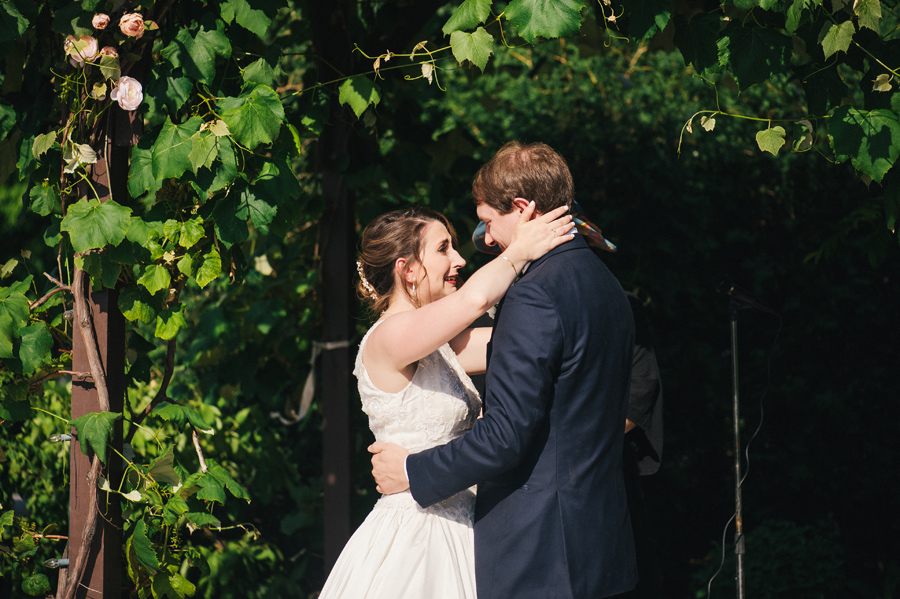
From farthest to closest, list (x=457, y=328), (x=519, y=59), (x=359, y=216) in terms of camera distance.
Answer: (x=519, y=59)
(x=359, y=216)
(x=457, y=328)

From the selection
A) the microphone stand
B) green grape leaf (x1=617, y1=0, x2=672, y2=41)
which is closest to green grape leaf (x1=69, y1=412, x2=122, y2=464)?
green grape leaf (x1=617, y1=0, x2=672, y2=41)

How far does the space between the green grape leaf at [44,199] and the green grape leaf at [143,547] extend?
927 mm

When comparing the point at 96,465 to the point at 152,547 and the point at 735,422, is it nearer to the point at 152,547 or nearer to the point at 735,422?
the point at 152,547

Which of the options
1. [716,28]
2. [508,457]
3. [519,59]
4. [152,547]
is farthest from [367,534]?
[519,59]

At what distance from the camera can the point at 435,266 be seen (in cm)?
226

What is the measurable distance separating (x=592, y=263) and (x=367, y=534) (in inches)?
36.3

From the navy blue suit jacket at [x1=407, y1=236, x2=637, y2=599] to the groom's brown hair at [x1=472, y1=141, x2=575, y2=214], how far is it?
0.14 metres

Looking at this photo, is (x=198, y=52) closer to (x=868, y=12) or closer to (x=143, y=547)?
(x=143, y=547)

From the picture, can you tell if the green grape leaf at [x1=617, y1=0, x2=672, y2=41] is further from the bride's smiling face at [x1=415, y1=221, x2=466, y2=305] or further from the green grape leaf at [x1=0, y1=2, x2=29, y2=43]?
the green grape leaf at [x1=0, y1=2, x2=29, y2=43]

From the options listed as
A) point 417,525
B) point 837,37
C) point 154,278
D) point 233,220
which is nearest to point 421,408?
point 417,525

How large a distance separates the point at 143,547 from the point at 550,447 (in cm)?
125

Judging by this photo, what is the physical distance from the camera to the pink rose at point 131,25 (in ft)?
6.64

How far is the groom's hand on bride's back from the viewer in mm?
2021

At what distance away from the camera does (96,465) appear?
2.24 m
